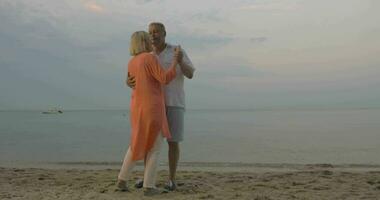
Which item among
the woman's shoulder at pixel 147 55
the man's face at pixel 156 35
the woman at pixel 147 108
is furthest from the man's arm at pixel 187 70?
the man's face at pixel 156 35

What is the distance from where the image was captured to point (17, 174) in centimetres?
804

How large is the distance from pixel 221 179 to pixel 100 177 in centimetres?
202

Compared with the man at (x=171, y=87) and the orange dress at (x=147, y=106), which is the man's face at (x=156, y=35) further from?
the orange dress at (x=147, y=106)

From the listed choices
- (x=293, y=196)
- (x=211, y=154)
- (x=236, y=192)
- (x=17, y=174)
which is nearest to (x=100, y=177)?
(x=17, y=174)

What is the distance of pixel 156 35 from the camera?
5.47m

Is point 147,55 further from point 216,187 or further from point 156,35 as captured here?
point 216,187

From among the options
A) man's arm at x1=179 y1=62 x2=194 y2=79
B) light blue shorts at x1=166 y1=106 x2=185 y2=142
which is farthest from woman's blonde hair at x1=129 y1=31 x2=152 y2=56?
light blue shorts at x1=166 y1=106 x2=185 y2=142

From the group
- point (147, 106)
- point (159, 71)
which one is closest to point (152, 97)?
point (147, 106)

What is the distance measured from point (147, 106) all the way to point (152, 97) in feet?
0.39

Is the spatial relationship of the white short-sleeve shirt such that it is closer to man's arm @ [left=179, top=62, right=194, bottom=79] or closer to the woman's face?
man's arm @ [left=179, top=62, right=194, bottom=79]

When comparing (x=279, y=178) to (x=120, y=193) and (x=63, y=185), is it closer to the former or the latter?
(x=120, y=193)

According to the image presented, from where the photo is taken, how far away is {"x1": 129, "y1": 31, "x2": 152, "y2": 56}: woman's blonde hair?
5.20m

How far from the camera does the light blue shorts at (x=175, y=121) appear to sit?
5484 millimetres

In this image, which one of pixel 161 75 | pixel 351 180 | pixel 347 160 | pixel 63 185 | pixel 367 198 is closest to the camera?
pixel 161 75
